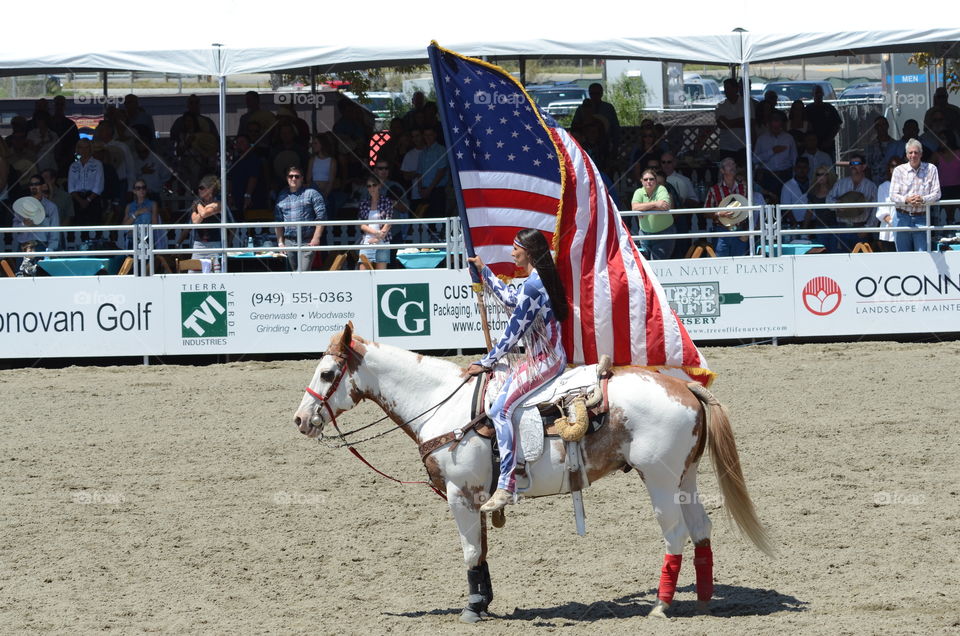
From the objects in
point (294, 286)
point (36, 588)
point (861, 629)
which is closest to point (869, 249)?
point (294, 286)

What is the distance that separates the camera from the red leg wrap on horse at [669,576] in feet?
19.9

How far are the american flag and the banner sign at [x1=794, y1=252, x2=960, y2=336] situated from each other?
23.2ft

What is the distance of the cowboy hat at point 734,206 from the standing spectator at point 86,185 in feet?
25.8

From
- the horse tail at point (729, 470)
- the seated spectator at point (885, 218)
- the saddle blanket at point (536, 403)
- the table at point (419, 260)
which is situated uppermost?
the seated spectator at point (885, 218)

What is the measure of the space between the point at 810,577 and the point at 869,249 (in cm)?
777

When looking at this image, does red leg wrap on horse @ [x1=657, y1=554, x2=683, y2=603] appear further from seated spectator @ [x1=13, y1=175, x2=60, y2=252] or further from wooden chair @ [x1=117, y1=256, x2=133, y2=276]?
seated spectator @ [x1=13, y1=175, x2=60, y2=252]

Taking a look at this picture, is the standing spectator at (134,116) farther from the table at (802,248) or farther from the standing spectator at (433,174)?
the table at (802,248)

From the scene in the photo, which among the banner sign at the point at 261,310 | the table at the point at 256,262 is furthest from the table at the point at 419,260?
the table at the point at 256,262

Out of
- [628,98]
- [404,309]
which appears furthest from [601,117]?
[628,98]

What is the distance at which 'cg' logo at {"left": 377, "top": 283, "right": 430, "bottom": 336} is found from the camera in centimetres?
1354

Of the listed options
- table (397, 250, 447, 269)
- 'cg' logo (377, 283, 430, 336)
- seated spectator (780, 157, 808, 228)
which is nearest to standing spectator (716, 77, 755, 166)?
seated spectator (780, 157, 808, 228)

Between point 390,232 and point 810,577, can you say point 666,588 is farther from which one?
point 390,232

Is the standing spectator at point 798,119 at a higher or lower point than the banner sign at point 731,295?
higher

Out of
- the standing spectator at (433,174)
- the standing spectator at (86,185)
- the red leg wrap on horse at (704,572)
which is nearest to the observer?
the red leg wrap on horse at (704,572)
